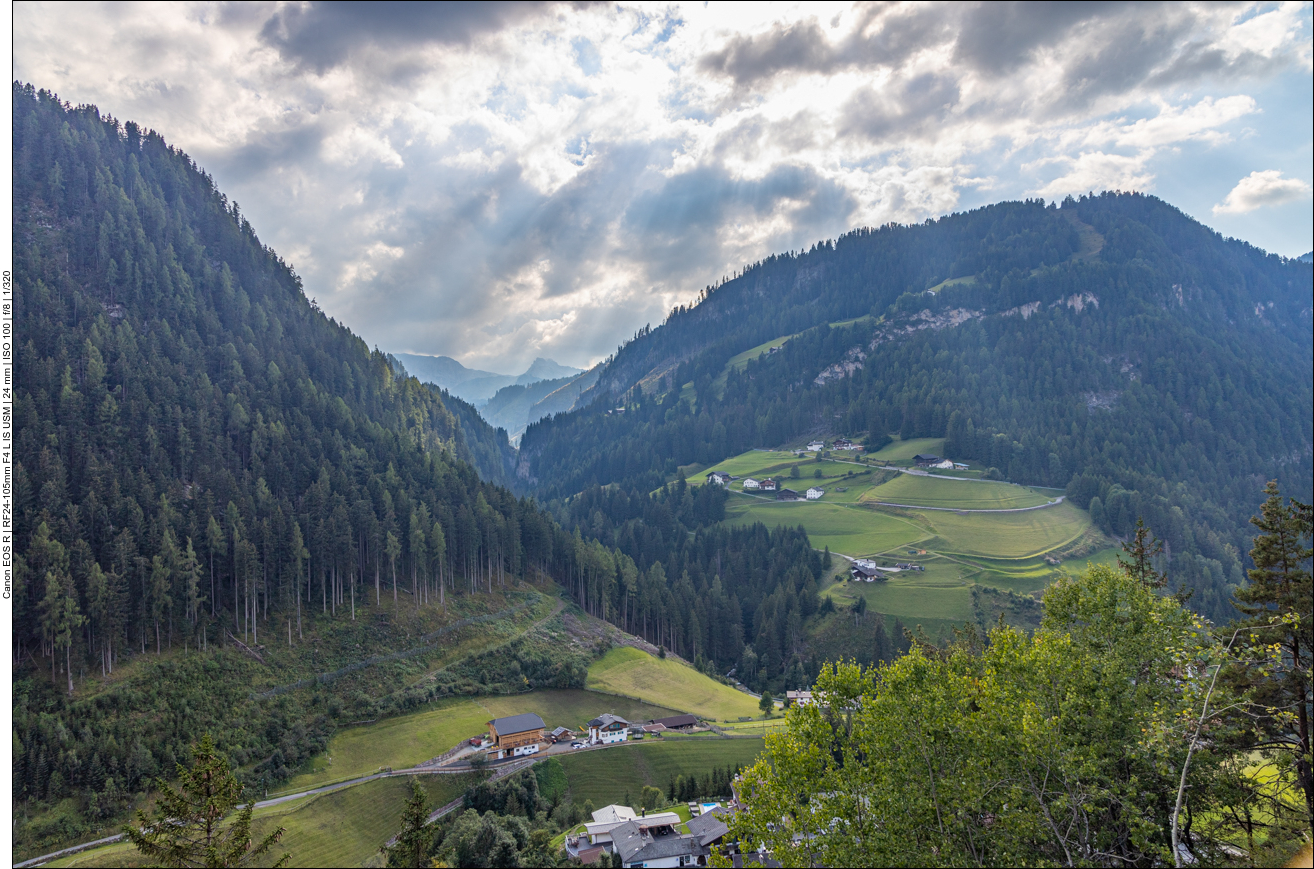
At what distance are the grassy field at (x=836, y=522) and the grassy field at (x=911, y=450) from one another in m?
36.8

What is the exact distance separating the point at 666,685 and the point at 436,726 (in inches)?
1307

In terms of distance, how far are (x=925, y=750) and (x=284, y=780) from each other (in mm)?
58800

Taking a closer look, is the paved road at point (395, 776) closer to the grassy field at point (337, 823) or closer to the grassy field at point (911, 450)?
the grassy field at point (337, 823)

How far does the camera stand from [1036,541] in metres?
132

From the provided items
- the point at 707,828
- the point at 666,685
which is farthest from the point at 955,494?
the point at 707,828

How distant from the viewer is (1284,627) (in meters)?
19.0

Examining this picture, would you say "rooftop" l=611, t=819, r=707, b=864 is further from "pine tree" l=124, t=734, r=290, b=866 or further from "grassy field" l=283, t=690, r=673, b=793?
"pine tree" l=124, t=734, r=290, b=866

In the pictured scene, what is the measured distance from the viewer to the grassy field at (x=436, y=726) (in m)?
59.1

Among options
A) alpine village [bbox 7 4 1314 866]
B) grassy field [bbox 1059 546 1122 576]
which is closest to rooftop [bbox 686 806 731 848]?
alpine village [bbox 7 4 1314 866]

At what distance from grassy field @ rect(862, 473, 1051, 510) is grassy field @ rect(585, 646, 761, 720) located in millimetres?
81145

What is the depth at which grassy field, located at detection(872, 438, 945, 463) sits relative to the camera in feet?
613

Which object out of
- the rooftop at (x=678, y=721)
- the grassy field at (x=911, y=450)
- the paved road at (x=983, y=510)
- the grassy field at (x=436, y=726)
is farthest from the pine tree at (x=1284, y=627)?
the grassy field at (x=911, y=450)

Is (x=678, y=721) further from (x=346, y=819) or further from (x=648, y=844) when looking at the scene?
(x=346, y=819)

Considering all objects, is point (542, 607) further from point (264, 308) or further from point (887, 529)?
point (264, 308)
